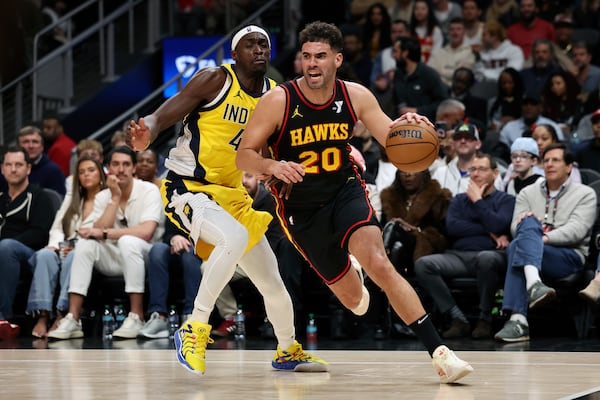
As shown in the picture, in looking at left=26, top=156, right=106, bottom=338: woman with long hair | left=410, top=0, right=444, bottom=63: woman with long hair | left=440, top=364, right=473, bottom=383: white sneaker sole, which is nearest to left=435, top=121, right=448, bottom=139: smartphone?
left=410, top=0, right=444, bottom=63: woman with long hair

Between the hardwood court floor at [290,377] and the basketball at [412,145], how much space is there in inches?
42.4

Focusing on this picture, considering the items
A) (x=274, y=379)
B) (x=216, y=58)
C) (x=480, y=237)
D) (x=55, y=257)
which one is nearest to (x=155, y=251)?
(x=55, y=257)

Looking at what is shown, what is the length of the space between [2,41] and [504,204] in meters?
5.92

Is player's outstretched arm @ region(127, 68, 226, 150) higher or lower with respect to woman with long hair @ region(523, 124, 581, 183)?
lower

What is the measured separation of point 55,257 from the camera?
27.7ft

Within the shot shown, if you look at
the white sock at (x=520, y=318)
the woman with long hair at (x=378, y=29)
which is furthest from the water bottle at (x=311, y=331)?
the woman with long hair at (x=378, y=29)

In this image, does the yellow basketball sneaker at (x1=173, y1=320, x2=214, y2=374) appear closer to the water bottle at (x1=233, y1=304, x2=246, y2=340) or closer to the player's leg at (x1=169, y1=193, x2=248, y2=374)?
the player's leg at (x1=169, y1=193, x2=248, y2=374)

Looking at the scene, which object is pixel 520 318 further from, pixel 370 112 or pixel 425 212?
pixel 370 112

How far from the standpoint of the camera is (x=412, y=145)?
4.84 meters

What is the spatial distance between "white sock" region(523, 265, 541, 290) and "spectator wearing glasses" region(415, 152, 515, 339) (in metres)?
0.37

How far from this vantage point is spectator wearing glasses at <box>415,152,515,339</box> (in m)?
7.67

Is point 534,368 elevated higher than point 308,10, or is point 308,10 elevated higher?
point 308,10

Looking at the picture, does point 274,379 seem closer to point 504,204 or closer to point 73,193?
point 504,204

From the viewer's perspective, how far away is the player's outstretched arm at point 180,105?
16.7 ft
